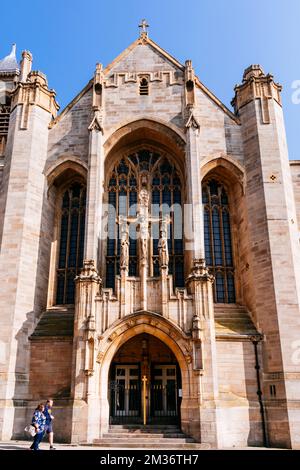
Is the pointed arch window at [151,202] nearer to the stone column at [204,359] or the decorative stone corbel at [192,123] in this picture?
the decorative stone corbel at [192,123]

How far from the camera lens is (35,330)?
16281mm

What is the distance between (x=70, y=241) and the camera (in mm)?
18844

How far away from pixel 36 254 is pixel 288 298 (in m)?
9.74

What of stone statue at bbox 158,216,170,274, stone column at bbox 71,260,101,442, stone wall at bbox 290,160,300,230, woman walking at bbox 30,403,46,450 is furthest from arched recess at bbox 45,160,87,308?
stone wall at bbox 290,160,300,230

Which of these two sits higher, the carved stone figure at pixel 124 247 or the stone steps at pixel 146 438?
the carved stone figure at pixel 124 247

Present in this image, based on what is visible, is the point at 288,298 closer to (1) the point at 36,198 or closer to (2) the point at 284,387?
(2) the point at 284,387

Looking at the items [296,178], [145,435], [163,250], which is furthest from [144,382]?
[296,178]

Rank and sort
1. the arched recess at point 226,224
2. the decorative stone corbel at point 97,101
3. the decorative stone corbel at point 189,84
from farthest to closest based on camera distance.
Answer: the decorative stone corbel at point 189,84, the decorative stone corbel at point 97,101, the arched recess at point 226,224

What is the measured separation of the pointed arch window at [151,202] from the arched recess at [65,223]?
4.48 ft

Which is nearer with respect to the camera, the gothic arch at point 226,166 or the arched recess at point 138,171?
the arched recess at point 138,171

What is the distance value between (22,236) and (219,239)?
820 cm

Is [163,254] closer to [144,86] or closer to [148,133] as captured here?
[148,133]

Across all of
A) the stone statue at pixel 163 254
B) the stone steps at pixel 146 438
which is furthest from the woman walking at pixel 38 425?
the stone statue at pixel 163 254

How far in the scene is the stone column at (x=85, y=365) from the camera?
13570mm
